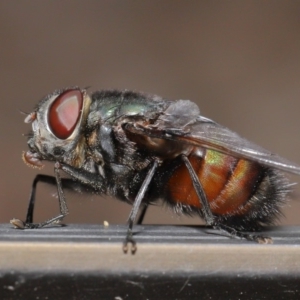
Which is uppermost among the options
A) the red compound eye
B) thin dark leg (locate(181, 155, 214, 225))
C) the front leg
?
the red compound eye

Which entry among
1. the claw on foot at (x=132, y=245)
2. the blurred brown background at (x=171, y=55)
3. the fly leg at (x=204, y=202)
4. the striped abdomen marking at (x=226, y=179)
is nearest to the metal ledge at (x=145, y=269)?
the claw on foot at (x=132, y=245)

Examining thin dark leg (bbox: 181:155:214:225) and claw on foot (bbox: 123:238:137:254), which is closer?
claw on foot (bbox: 123:238:137:254)

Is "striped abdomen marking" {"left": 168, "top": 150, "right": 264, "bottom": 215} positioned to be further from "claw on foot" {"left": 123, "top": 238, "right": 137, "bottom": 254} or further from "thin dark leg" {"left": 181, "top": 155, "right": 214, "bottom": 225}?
"claw on foot" {"left": 123, "top": 238, "right": 137, "bottom": 254}

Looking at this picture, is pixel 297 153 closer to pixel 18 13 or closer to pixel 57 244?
pixel 18 13

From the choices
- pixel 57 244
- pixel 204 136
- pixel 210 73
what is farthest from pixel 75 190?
pixel 210 73

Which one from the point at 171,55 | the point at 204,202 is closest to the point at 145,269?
the point at 204,202

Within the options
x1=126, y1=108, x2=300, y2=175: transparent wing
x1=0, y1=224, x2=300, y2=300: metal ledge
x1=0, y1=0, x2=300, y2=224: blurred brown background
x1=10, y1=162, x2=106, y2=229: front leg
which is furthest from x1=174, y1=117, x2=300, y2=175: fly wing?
x1=0, y1=0, x2=300, y2=224: blurred brown background

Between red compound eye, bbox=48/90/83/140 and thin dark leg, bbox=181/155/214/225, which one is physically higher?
red compound eye, bbox=48/90/83/140

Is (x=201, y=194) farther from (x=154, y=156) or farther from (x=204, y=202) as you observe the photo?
(x=154, y=156)
